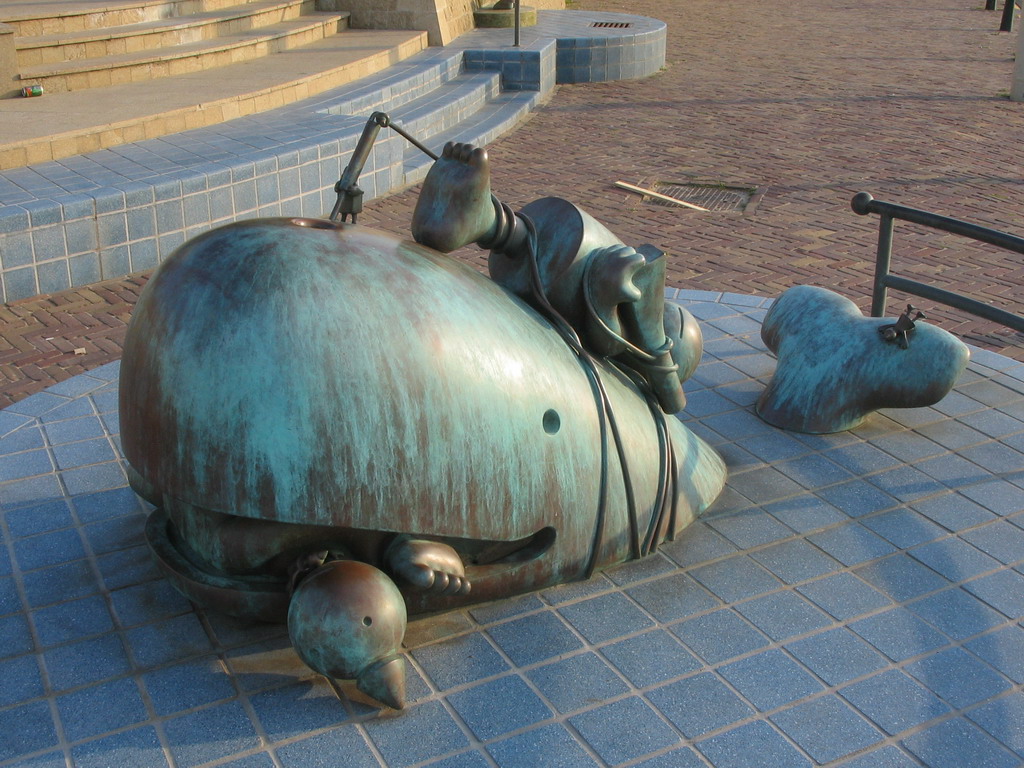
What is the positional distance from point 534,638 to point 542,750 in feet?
1.61

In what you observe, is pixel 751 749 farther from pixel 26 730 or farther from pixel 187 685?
pixel 26 730

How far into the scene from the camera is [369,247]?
10.5 ft

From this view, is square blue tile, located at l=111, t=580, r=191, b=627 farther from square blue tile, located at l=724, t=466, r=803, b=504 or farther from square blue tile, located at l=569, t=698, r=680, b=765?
square blue tile, located at l=724, t=466, r=803, b=504

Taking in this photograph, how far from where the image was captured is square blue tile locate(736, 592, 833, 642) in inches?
136

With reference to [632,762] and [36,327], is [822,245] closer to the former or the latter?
[36,327]

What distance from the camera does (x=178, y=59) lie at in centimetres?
972

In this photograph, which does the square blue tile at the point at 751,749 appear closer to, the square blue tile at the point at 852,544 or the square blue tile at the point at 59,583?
the square blue tile at the point at 852,544

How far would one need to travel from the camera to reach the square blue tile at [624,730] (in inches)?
116

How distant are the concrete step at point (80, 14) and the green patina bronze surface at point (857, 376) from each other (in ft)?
23.8

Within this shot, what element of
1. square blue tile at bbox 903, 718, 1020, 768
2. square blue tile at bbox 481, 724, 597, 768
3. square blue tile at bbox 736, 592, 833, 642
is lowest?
square blue tile at bbox 903, 718, 1020, 768

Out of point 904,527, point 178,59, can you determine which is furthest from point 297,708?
point 178,59

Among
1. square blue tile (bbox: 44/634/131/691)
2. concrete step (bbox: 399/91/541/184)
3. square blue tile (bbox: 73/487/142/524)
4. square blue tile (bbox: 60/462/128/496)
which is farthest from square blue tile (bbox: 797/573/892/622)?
concrete step (bbox: 399/91/541/184)

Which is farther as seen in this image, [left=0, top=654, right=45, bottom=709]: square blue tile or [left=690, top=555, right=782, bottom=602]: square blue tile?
[left=690, top=555, right=782, bottom=602]: square blue tile

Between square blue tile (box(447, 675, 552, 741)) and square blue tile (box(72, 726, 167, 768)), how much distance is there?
2.64ft
